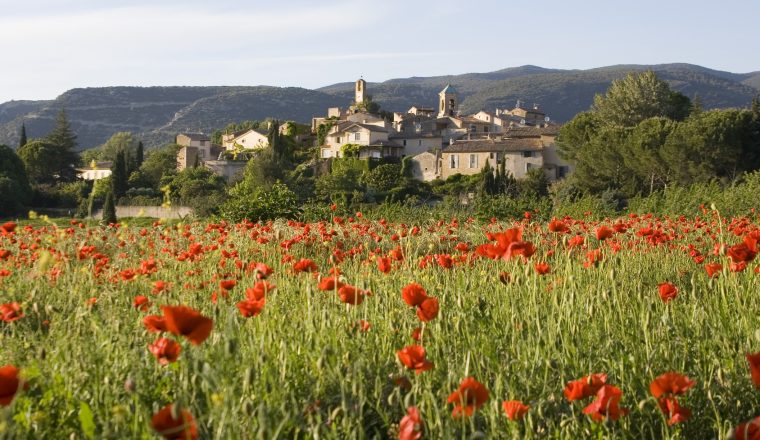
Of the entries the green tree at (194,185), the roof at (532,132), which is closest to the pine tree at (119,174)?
the green tree at (194,185)

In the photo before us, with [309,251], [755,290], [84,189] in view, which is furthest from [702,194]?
[84,189]

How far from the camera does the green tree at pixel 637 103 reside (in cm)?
5434

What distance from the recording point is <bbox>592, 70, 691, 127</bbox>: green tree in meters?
54.3

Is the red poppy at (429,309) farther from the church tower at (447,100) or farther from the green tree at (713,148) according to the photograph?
the church tower at (447,100)

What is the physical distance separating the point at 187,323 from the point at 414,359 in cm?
61

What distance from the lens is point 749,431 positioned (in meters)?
1.79

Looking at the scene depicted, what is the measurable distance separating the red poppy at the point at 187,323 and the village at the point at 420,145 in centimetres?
5333

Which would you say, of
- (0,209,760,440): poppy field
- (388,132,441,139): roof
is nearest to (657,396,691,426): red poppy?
(0,209,760,440): poppy field

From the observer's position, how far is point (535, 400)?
280 centimetres

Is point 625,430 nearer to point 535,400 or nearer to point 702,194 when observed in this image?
point 535,400

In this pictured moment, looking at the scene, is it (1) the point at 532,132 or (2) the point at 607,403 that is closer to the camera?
(2) the point at 607,403

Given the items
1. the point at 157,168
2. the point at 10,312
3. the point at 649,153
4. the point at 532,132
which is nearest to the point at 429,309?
the point at 10,312

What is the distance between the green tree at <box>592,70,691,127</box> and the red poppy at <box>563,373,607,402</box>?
53833 millimetres

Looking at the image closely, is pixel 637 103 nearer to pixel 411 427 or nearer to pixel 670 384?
pixel 670 384
